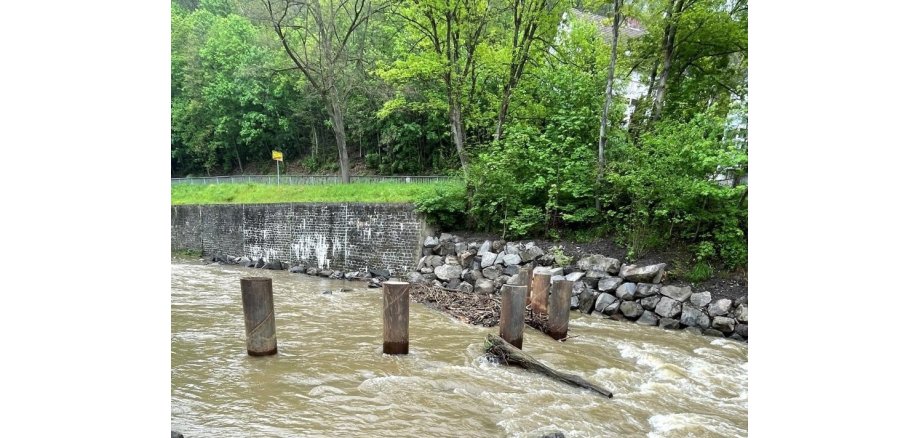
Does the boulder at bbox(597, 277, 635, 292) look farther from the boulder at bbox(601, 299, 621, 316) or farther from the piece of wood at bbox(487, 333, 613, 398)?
the piece of wood at bbox(487, 333, 613, 398)

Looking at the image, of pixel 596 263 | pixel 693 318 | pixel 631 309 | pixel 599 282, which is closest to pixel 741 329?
pixel 693 318

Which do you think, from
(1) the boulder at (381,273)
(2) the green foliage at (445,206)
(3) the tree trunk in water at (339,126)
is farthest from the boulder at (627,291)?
(3) the tree trunk in water at (339,126)

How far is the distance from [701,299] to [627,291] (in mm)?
1357

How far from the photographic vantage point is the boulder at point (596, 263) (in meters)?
11.4

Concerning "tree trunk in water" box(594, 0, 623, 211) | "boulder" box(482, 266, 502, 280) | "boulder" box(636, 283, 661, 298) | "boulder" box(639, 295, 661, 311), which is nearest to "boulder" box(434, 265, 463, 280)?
"boulder" box(482, 266, 502, 280)

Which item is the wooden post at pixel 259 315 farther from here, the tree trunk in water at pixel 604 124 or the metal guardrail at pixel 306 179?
the metal guardrail at pixel 306 179

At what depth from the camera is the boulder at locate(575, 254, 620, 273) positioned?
11.4 m

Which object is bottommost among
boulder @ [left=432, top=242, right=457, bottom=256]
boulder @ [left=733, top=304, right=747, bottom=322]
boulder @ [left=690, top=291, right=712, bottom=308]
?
boulder @ [left=733, top=304, right=747, bottom=322]

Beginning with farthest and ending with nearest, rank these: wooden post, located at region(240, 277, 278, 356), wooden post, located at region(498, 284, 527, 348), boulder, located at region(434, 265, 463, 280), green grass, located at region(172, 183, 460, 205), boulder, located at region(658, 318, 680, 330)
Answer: green grass, located at region(172, 183, 460, 205) < boulder, located at region(434, 265, 463, 280) < boulder, located at region(658, 318, 680, 330) < wooden post, located at region(498, 284, 527, 348) < wooden post, located at region(240, 277, 278, 356)

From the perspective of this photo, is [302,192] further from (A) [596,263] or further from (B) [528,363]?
(B) [528,363]

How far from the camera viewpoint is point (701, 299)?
32.6 feet

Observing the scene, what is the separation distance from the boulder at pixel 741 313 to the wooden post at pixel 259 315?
790cm

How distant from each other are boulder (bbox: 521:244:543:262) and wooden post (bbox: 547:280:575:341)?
4.31 meters

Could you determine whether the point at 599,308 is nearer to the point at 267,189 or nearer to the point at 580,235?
the point at 580,235
